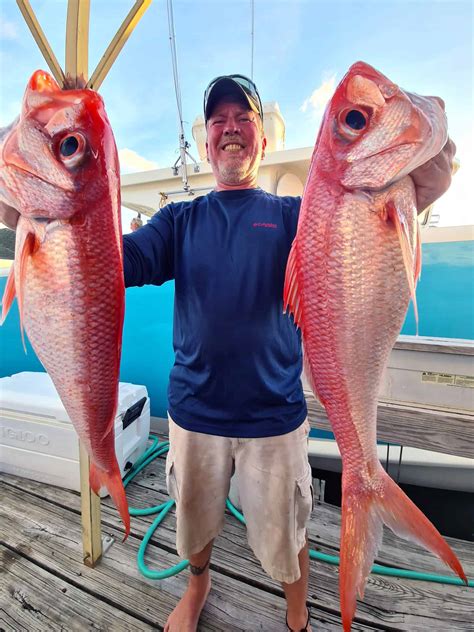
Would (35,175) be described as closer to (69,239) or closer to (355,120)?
(69,239)

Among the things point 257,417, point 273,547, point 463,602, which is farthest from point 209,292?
point 463,602

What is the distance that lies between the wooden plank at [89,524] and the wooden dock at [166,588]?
0.26ft

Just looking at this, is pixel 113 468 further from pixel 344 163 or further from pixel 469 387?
pixel 469 387

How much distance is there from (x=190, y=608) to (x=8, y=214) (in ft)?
6.34

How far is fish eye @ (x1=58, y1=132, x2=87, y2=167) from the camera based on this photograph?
901 millimetres

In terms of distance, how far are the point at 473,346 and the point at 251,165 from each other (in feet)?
6.35

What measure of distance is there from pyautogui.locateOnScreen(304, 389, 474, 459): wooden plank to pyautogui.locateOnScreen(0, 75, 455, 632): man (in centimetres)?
85

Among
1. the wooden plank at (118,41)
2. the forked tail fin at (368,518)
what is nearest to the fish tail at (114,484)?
the forked tail fin at (368,518)

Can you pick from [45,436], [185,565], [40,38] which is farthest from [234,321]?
[45,436]

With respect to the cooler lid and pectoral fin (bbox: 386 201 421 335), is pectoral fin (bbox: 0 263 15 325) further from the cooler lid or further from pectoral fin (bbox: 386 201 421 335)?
the cooler lid

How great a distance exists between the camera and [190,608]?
5.29ft

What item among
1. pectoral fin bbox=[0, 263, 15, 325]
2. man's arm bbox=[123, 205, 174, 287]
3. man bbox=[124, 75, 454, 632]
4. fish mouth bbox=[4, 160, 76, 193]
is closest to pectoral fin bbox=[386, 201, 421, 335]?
man bbox=[124, 75, 454, 632]

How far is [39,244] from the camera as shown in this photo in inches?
37.1

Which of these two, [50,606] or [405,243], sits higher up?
[405,243]
